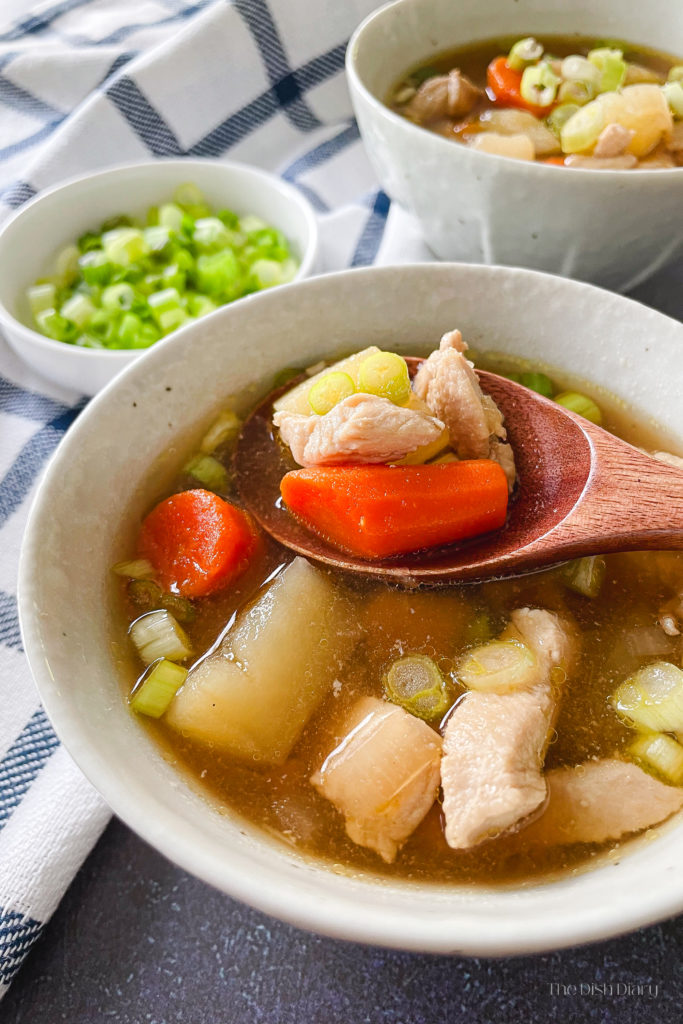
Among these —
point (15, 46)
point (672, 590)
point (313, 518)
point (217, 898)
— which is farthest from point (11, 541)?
point (15, 46)

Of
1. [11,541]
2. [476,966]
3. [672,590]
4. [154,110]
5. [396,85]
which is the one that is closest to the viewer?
[476,966]

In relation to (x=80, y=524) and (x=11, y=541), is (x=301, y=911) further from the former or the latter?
(x=11, y=541)

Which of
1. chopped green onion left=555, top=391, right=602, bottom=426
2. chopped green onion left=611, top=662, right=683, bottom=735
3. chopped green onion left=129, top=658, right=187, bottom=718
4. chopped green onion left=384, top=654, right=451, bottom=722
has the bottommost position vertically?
chopped green onion left=611, top=662, right=683, bottom=735

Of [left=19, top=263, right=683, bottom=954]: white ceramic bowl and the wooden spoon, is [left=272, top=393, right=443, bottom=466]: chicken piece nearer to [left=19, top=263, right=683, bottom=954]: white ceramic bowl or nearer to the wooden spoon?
the wooden spoon

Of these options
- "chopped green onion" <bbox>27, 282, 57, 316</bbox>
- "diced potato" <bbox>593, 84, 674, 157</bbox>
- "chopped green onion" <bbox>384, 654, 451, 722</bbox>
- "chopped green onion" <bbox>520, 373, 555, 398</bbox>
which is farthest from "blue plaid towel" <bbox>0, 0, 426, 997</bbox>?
"chopped green onion" <bbox>384, 654, 451, 722</bbox>

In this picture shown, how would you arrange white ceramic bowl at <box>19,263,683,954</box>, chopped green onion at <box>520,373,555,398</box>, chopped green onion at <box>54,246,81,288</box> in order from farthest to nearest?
chopped green onion at <box>54,246,81,288</box> < chopped green onion at <box>520,373,555,398</box> < white ceramic bowl at <box>19,263,683,954</box>

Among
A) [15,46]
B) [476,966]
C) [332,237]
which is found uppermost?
[15,46]

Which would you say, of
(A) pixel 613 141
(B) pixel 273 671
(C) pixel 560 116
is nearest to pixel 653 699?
(B) pixel 273 671
